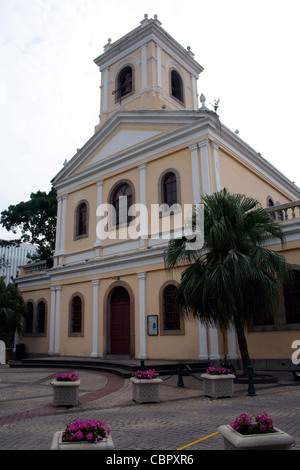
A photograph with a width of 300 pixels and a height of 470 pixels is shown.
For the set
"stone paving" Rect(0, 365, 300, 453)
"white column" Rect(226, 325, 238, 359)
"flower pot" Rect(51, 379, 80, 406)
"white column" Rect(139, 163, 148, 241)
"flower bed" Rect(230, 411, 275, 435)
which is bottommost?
"stone paving" Rect(0, 365, 300, 453)

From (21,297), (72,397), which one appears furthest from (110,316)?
(72,397)

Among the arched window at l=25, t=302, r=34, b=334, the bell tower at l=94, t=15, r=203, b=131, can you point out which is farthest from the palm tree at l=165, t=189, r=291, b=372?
the arched window at l=25, t=302, r=34, b=334

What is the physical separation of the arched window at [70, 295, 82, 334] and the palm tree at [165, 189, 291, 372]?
1027 centimetres

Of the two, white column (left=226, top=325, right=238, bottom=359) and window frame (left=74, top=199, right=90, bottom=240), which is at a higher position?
window frame (left=74, top=199, right=90, bottom=240)

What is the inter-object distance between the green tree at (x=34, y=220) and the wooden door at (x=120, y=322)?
14350mm

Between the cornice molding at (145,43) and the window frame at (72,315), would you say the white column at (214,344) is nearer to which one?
the window frame at (72,315)

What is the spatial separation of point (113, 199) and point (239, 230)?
33.9ft

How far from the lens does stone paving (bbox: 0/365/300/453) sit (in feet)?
20.2

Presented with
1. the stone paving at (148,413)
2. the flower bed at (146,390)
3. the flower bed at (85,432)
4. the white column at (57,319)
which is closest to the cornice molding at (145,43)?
the white column at (57,319)

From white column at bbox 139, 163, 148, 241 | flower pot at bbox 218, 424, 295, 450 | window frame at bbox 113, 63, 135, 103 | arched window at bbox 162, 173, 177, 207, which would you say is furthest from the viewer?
window frame at bbox 113, 63, 135, 103

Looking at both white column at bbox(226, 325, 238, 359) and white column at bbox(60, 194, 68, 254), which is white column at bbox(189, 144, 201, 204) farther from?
white column at bbox(60, 194, 68, 254)

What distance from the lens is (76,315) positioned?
21.8 metres

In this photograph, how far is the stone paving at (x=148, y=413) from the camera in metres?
6.15

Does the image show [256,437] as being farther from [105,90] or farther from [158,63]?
[105,90]
